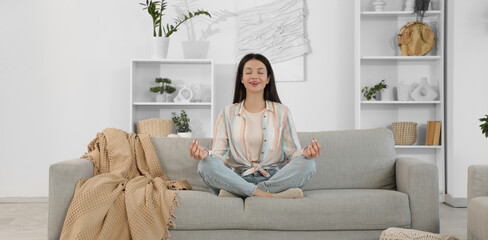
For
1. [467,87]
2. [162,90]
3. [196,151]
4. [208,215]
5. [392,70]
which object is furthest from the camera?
[392,70]

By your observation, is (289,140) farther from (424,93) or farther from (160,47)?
(424,93)

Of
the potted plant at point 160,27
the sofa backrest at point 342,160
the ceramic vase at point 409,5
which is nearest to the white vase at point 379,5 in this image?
the ceramic vase at point 409,5

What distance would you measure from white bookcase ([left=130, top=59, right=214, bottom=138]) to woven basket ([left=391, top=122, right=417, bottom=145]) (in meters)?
1.72

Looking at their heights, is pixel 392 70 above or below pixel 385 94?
above

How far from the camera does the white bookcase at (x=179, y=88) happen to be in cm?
493

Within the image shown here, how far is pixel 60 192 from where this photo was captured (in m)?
2.54

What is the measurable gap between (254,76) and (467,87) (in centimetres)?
238

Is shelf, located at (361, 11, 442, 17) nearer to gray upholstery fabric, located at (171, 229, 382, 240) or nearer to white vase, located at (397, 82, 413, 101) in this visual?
white vase, located at (397, 82, 413, 101)

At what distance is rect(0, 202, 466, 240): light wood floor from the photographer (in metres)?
3.36

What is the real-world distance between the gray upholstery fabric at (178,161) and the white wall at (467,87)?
2.48m

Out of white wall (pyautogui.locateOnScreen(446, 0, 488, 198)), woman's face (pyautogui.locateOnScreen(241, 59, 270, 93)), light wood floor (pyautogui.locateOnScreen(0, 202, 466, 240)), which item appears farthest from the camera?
white wall (pyautogui.locateOnScreen(446, 0, 488, 198))

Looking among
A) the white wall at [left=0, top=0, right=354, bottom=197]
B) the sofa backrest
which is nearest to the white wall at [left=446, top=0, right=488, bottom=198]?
the white wall at [left=0, top=0, right=354, bottom=197]

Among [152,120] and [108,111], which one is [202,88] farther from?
[108,111]

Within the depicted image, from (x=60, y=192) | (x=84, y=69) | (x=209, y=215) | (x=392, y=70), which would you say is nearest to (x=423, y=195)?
(x=209, y=215)
